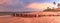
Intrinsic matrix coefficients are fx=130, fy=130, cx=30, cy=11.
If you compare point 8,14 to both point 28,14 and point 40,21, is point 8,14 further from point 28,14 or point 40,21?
point 40,21

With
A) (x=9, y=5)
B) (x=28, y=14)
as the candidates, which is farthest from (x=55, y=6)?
(x=9, y=5)

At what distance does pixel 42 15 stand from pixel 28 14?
0.55ft

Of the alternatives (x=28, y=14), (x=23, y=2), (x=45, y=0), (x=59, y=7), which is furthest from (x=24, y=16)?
(x=59, y=7)

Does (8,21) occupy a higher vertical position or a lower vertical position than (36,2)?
lower

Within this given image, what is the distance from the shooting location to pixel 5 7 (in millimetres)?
1550

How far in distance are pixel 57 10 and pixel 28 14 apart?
0.35 m

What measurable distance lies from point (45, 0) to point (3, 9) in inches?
20.3

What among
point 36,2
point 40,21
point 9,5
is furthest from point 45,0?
point 9,5

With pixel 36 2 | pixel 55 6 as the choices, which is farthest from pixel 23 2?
pixel 55 6

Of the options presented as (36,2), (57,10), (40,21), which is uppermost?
(36,2)

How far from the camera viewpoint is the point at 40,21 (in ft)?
5.10

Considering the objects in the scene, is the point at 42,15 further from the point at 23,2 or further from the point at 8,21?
the point at 8,21

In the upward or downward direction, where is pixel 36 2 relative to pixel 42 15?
upward

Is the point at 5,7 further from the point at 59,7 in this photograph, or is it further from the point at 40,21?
the point at 59,7
